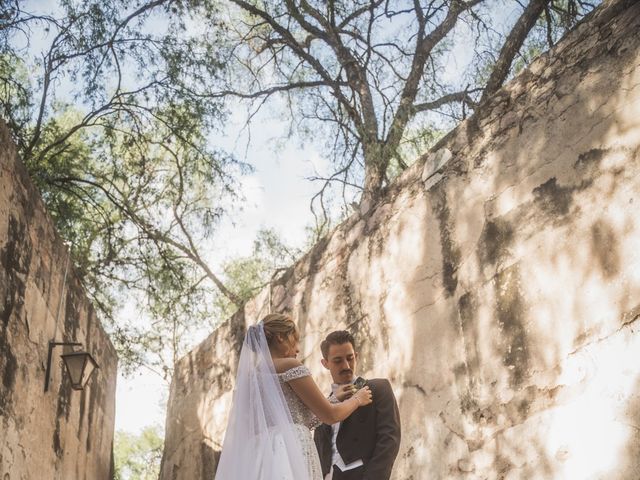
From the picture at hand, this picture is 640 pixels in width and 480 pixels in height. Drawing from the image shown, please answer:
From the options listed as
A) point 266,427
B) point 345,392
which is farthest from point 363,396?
point 266,427

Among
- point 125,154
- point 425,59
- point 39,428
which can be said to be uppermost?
point 425,59

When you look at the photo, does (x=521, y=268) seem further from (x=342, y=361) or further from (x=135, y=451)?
(x=135, y=451)

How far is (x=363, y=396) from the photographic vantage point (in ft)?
10.3

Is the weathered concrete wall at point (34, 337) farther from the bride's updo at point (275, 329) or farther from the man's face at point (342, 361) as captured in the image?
the man's face at point (342, 361)

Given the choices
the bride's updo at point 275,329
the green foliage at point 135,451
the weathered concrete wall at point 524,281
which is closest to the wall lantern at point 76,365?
the weathered concrete wall at point 524,281

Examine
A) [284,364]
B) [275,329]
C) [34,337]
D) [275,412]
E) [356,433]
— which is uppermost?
[34,337]

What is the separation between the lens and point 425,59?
8086 millimetres

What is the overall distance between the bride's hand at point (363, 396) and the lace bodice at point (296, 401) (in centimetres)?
22

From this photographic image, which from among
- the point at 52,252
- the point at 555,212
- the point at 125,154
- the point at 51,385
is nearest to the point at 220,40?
the point at 125,154

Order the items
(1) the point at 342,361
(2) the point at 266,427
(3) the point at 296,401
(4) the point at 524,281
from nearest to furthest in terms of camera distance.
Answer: (2) the point at 266,427, (3) the point at 296,401, (1) the point at 342,361, (4) the point at 524,281

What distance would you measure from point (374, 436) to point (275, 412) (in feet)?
1.50

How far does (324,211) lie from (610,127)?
566 centimetres

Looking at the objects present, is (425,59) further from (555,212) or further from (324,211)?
(555,212)

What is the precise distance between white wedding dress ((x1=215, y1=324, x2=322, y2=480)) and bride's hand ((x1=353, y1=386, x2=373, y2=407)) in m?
0.23
